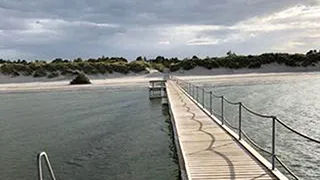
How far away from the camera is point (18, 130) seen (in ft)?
61.9

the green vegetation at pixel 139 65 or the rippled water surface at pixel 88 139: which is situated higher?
the green vegetation at pixel 139 65

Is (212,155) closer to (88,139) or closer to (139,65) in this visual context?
(88,139)

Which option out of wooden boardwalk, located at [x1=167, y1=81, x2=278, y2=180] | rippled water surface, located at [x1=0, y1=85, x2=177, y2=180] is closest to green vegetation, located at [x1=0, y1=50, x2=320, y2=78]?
rippled water surface, located at [x1=0, y1=85, x2=177, y2=180]

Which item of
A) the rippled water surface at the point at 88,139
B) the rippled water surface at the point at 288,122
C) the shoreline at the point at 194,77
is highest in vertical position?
the shoreline at the point at 194,77

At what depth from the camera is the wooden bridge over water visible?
785cm

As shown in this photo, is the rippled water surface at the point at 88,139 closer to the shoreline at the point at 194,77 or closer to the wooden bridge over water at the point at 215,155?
the wooden bridge over water at the point at 215,155

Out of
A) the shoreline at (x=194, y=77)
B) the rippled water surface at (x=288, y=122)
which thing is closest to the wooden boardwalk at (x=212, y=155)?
the rippled water surface at (x=288, y=122)

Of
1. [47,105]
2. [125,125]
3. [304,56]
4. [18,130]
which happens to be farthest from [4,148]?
[304,56]

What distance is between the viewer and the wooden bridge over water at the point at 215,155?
25.7 ft

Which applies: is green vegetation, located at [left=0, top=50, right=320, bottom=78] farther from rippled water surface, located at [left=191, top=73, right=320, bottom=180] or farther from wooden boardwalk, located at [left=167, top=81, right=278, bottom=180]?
wooden boardwalk, located at [left=167, top=81, right=278, bottom=180]

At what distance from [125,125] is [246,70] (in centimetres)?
3849

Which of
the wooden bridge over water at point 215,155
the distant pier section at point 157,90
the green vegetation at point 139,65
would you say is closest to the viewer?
the wooden bridge over water at point 215,155

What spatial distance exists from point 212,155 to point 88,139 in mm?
7539

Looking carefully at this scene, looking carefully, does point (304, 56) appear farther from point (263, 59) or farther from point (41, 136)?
point (41, 136)
